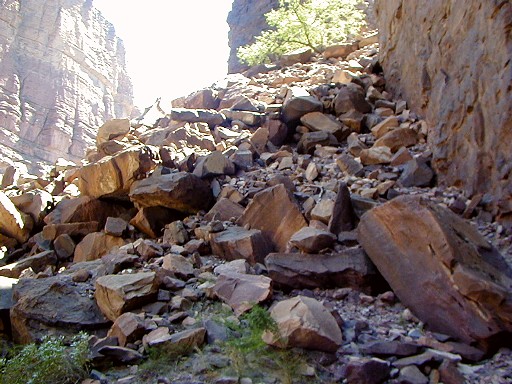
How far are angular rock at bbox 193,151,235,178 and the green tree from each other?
9474 mm

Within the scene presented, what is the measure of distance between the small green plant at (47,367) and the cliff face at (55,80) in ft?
88.5

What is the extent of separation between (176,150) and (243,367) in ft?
18.6

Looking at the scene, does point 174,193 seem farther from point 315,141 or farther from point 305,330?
point 305,330

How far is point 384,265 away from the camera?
11.2ft

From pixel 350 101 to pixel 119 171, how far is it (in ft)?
13.3

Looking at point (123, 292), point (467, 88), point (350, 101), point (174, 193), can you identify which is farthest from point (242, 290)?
point (350, 101)

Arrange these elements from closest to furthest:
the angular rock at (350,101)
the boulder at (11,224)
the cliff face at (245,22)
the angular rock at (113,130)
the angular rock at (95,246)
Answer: the angular rock at (95,246), the boulder at (11,224), the angular rock at (350,101), the angular rock at (113,130), the cliff face at (245,22)

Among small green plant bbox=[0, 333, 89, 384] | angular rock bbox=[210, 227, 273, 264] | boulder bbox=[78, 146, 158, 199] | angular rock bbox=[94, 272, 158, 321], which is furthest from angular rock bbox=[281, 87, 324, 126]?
small green plant bbox=[0, 333, 89, 384]

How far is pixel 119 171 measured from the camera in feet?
22.1

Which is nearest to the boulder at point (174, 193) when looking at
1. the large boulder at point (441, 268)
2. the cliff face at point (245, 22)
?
the large boulder at point (441, 268)

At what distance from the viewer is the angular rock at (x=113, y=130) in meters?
9.10

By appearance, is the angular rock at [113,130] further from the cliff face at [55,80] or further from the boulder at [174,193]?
the cliff face at [55,80]

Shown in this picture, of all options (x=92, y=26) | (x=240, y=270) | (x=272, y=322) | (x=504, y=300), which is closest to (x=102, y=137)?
(x=240, y=270)

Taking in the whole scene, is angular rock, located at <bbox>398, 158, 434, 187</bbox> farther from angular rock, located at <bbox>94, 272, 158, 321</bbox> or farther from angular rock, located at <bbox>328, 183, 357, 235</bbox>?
angular rock, located at <bbox>94, 272, 158, 321</bbox>
